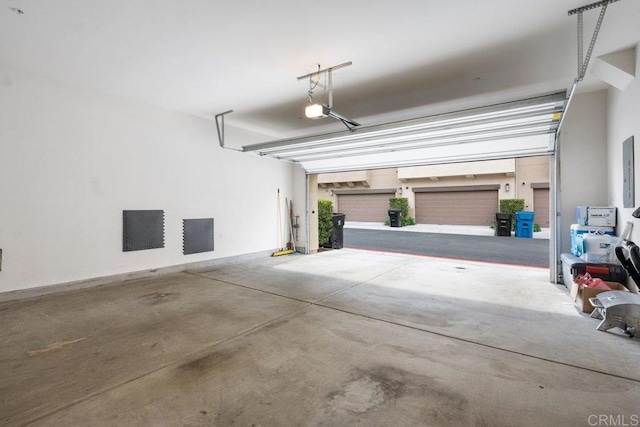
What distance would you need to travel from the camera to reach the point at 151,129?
19.2 feet

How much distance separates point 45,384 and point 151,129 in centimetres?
482

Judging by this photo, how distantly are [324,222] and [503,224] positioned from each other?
8.30 meters

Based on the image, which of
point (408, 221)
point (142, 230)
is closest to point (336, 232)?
point (142, 230)

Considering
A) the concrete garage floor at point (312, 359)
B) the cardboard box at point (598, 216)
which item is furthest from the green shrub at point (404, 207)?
the concrete garage floor at point (312, 359)

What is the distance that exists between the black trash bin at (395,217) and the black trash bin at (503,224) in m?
5.18

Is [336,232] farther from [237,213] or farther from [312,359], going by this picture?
[312,359]

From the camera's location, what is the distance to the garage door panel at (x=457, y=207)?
51.7ft

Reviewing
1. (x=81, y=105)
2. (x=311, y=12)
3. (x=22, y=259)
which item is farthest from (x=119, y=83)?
(x=311, y=12)

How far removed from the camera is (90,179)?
5.03 metres

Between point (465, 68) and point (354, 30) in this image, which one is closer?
point (354, 30)

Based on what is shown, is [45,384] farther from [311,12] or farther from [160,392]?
[311,12]

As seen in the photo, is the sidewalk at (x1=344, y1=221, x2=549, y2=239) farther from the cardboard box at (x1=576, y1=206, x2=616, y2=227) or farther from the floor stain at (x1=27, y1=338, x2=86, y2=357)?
the floor stain at (x1=27, y1=338, x2=86, y2=357)

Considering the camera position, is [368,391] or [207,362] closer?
[368,391]

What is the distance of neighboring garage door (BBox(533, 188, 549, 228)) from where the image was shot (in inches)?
570
